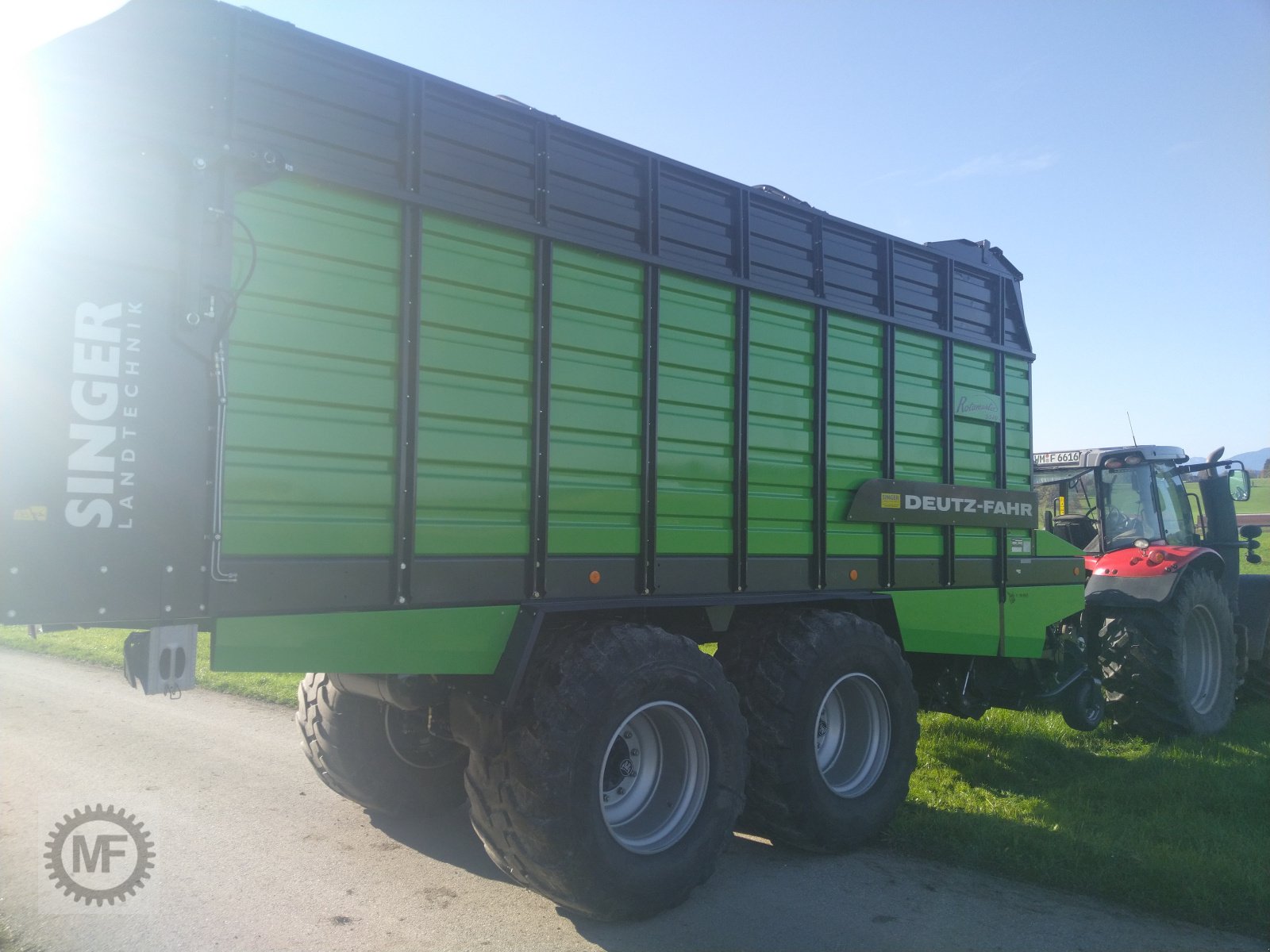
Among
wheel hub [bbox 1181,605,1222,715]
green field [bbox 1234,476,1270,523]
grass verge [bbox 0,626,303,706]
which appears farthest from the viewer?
green field [bbox 1234,476,1270,523]

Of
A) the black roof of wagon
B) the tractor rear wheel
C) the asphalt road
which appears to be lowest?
the asphalt road

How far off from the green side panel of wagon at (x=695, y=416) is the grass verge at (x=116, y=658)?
374 cm

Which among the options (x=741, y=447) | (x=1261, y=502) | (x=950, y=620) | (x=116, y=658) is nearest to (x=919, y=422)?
(x=950, y=620)

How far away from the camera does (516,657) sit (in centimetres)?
409

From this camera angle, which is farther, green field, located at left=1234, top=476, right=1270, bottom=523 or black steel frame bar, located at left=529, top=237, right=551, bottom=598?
green field, located at left=1234, top=476, right=1270, bottom=523

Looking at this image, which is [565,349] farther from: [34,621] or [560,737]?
[34,621]

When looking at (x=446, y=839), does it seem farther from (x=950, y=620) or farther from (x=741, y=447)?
(x=950, y=620)

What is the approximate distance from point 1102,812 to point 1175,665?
2.78 m

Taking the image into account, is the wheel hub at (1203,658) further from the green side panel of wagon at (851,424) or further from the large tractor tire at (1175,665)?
the green side panel of wagon at (851,424)

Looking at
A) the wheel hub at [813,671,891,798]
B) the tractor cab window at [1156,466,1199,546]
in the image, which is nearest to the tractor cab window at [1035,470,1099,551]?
the tractor cab window at [1156,466,1199,546]

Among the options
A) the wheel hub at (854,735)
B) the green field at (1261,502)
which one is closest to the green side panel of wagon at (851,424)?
the wheel hub at (854,735)

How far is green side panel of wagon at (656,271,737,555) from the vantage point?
486cm

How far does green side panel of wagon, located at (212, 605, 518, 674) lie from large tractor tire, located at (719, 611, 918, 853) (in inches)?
64.7

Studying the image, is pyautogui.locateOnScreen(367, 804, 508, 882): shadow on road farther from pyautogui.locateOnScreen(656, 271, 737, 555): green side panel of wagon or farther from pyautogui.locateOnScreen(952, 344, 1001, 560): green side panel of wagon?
pyautogui.locateOnScreen(952, 344, 1001, 560): green side panel of wagon
